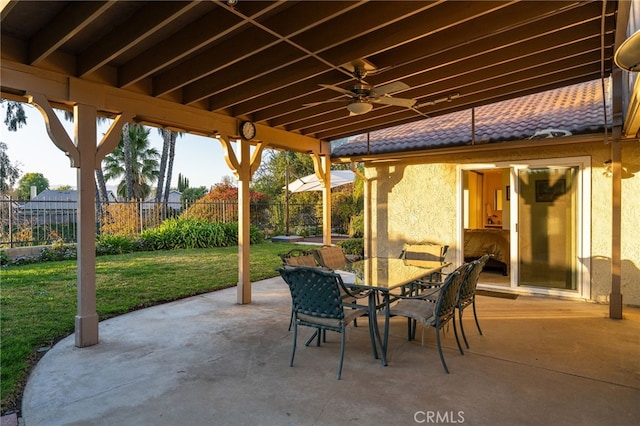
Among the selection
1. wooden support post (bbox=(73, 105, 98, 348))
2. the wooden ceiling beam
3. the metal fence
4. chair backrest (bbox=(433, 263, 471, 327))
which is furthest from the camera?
the metal fence

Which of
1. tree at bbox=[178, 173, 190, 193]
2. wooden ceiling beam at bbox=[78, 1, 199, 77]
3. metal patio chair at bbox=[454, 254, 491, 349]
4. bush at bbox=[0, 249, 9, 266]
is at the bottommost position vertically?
bush at bbox=[0, 249, 9, 266]

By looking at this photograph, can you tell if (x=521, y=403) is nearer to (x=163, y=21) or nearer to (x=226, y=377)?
(x=226, y=377)

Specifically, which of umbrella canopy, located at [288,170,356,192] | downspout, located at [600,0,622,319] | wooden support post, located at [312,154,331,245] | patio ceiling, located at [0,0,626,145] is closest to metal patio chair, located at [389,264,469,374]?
patio ceiling, located at [0,0,626,145]

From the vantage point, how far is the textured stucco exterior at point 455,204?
231 inches

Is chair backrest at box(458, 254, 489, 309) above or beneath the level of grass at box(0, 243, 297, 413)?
above

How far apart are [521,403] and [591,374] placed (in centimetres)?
100

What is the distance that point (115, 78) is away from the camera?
4418 mm

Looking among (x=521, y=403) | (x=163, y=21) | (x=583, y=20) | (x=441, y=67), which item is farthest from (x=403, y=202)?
(x=163, y=21)

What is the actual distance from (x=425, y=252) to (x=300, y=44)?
387 centimetres

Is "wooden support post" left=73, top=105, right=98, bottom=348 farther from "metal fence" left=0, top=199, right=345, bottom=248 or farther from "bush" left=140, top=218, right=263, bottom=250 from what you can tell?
"bush" left=140, top=218, right=263, bottom=250

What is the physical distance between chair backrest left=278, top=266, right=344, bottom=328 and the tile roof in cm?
422

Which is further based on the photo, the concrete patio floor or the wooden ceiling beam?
the wooden ceiling beam

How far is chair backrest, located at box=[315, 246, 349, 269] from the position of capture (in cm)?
552

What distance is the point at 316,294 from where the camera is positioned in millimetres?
3582
